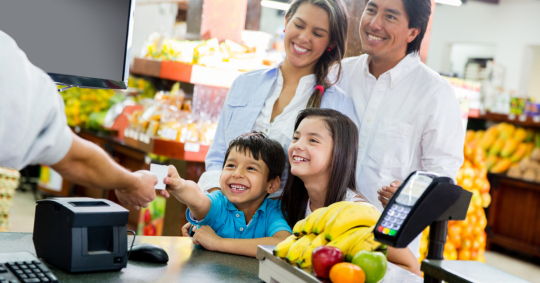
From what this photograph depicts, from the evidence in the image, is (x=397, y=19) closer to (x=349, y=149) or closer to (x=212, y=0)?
(x=349, y=149)

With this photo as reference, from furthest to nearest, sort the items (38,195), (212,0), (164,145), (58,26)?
(38,195) < (212,0) < (164,145) < (58,26)

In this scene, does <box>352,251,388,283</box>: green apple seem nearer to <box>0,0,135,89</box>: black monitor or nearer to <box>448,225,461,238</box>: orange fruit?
<box>0,0,135,89</box>: black monitor

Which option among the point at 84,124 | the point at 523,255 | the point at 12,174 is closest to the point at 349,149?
the point at 12,174

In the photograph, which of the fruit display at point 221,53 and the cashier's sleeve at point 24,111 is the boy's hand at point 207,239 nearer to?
the cashier's sleeve at point 24,111

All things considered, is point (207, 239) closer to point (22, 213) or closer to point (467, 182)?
point (467, 182)

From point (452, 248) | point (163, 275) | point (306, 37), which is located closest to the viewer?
point (163, 275)

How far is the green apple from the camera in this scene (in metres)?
1.11

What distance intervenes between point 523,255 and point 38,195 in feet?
18.8

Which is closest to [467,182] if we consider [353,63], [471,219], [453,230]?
[471,219]

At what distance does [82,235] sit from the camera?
1.27m

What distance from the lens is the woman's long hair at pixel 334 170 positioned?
5.79ft

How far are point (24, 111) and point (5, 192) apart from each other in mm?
2890

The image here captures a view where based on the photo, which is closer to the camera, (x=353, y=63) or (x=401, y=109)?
(x=401, y=109)

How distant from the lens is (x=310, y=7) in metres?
1.94
